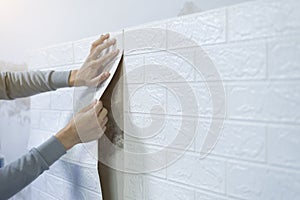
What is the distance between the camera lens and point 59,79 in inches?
41.1

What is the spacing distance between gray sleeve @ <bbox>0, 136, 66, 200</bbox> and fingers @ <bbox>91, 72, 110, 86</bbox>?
22cm

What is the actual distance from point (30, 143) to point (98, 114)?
0.59m

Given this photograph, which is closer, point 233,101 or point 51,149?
point 233,101

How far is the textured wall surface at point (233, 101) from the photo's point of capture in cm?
55

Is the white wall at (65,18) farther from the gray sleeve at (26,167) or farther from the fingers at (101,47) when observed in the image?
the gray sleeve at (26,167)

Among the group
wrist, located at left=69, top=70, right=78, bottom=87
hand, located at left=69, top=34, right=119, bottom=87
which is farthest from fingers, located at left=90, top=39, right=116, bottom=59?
wrist, located at left=69, top=70, right=78, bottom=87

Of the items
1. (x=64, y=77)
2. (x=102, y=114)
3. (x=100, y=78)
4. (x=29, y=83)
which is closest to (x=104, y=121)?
(x=102, y=114)

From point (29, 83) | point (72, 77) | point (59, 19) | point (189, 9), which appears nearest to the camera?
point (189, 9)

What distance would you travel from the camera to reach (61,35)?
1224mm

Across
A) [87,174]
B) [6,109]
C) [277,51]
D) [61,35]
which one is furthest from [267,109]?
[6,109]

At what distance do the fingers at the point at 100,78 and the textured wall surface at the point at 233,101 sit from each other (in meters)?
0.08

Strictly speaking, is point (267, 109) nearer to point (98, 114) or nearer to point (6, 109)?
point (98, 114)

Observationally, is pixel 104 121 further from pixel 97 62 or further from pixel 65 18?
pixel 65 18

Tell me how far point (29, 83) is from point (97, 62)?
0.36 meters
